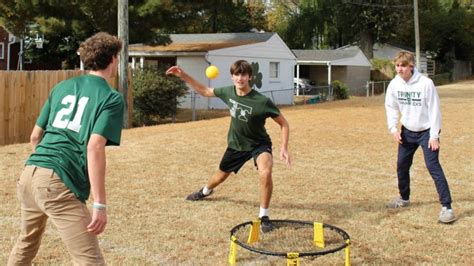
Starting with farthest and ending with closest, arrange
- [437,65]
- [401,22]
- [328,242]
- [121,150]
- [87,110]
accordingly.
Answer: [437,65], [401,22], [121,150], [328,242], [87,110]

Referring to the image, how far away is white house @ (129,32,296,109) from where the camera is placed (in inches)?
1028

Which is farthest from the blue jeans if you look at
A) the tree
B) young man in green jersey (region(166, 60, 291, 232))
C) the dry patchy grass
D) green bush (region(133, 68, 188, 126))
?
the tree

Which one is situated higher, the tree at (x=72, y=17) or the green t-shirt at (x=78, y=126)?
the tree at (x=72, y=17)

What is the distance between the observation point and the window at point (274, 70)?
30.7 metres

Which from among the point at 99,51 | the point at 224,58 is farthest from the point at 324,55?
the point at 99,51

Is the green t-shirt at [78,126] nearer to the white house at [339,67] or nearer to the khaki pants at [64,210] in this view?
the khaki pants at [64,210]

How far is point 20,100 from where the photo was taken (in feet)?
45.9

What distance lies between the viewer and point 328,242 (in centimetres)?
538

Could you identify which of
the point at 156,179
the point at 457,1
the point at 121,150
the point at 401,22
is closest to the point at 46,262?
the point at 156,179

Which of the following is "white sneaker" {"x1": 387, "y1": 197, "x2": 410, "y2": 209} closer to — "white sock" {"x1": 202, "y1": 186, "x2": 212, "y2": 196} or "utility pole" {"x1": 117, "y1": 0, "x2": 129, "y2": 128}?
"white sock" {"x1": 202, "y1": 186, "x2": 212, "y2": 196}

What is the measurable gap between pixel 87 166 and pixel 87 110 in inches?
12.6

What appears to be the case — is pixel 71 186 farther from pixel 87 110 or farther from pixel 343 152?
pixel 343 152

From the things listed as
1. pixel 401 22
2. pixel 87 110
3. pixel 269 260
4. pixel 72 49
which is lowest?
pixel 269 260

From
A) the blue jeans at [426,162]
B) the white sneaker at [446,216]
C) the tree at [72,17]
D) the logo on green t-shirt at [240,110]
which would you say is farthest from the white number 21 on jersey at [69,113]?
the tree at [72,17]
